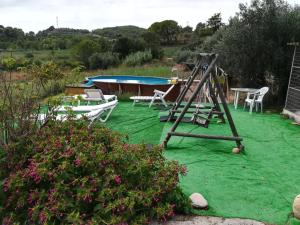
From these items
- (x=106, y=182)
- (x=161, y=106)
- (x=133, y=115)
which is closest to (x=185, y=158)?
(x=106, y=182)

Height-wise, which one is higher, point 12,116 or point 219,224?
point 12,116

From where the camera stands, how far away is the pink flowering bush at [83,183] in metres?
2.95

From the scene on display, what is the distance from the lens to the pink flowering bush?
9.68 ft

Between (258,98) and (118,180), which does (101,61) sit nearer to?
(258,98)

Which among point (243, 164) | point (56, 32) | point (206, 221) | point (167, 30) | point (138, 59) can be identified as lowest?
point (243, 164)

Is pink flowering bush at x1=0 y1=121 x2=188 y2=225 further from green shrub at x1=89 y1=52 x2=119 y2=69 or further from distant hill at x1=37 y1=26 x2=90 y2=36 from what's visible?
green shrub at x1=89 y1=52 x2=119 y2=69

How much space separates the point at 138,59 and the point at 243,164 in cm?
→ 2124

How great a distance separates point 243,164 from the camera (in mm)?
5203

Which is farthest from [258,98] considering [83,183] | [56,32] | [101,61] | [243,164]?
[101,61]

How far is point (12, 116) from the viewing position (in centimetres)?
367

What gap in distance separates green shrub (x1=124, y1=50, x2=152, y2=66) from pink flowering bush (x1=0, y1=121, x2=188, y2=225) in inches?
864

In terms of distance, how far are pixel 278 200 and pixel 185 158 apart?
1.89 m

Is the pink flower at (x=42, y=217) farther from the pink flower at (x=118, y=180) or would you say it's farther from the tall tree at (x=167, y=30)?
the tall tree at (x=167, y=30)

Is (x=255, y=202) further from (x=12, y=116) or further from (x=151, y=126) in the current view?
(x=151, y=126)
